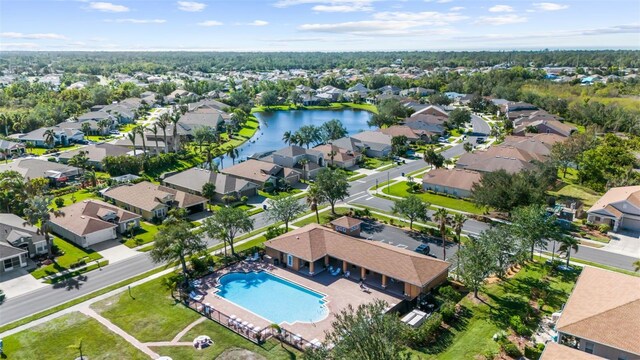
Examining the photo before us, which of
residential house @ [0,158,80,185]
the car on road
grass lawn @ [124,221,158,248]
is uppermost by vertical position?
residential house @ [0,158,80,185]

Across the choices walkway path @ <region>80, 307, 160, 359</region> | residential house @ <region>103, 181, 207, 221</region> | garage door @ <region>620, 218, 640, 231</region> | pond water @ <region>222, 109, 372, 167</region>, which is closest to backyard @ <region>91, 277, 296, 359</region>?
walkway path @ <region>80, 307, 160, 359</region>

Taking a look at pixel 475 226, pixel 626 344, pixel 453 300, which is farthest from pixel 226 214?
pixel 626 344

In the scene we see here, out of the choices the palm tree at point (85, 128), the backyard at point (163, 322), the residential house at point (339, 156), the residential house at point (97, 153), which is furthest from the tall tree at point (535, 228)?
the palm tree at point (85, 128)

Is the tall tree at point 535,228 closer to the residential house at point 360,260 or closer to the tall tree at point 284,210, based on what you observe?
the residential house at point 360,260

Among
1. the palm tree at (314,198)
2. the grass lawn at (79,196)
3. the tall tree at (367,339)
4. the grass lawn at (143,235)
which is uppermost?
the tall tree at (367,339)

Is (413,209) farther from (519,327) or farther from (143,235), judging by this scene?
(143,235)

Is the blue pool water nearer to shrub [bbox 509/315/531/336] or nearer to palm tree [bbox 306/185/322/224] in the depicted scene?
palm tree [bbox 306/185/322/224]
